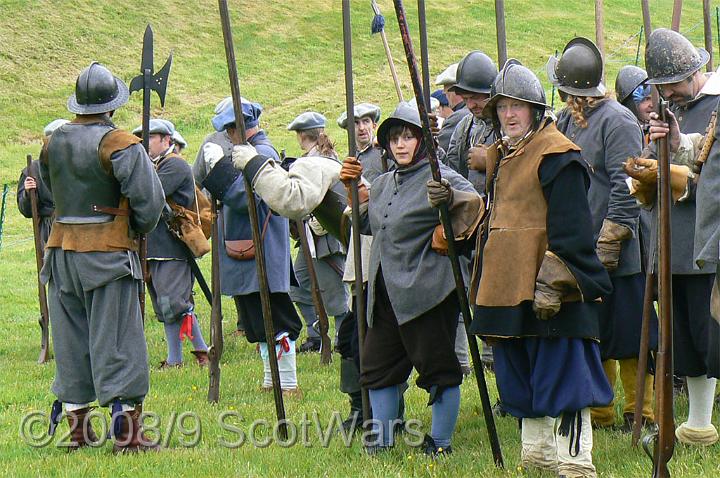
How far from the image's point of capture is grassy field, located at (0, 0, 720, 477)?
5832 mm

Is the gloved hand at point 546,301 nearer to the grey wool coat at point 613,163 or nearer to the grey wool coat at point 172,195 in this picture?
the grey wool coat at point 613,163

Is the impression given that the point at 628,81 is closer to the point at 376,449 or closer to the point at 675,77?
the point at 675,77

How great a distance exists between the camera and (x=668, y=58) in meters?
5.22

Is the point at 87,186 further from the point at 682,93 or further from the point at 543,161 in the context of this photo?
the point at 682,93

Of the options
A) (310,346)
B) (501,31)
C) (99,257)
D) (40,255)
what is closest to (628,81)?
(501,31)

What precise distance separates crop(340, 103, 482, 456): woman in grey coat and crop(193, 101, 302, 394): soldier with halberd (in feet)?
6.70

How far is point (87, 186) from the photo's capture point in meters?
6.20

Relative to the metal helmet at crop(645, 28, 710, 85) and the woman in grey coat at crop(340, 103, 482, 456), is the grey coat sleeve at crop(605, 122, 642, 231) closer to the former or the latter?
the metal helmet at crop(645, 28, 710, 85)

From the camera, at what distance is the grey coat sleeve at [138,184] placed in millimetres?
6137

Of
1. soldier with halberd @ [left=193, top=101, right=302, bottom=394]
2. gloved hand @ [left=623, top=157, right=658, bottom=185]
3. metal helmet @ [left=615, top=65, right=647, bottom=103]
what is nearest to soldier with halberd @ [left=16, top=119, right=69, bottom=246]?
soldier with halberd @ [left=193, top=101, right=302, bottom=394]

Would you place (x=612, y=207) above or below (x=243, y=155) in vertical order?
below

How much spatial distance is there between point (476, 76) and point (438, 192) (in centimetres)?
152

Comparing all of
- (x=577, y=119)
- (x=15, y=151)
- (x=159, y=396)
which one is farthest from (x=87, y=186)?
(x=15, y=151)

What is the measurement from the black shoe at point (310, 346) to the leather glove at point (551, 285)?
206 inches
